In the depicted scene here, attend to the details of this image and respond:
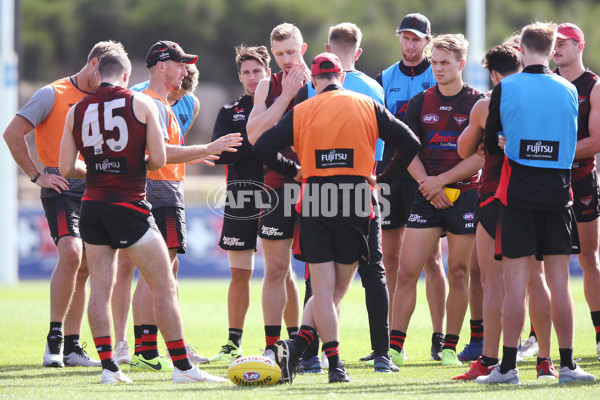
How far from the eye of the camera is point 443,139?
303 inches

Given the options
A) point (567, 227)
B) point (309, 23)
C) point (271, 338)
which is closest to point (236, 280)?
point (271, 338)

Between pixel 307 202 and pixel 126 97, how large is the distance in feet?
4.78

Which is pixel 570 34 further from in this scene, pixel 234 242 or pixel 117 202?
pixel 117 202

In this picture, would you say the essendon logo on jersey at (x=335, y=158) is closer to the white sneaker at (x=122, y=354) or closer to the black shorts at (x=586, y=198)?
the black shorts at (x=586, y=198)

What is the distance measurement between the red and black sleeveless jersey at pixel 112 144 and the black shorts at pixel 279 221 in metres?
1.30

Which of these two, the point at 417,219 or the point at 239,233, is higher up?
the point at 417,219

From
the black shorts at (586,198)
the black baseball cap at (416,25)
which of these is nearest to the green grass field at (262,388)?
the black shorts at (586,198)

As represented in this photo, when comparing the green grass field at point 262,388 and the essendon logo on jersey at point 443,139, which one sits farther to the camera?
the essendon logo on jersey at point 443,139

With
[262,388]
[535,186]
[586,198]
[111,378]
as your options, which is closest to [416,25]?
[586,198]

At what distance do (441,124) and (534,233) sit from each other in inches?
68.0

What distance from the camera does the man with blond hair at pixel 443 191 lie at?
756cm

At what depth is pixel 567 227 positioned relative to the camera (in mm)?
6293

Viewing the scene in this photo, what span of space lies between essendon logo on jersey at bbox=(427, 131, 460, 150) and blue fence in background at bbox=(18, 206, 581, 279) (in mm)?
11639

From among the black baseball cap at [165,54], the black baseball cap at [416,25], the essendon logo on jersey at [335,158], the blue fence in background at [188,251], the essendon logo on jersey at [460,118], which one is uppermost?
the black baseball cap at [416,25]
